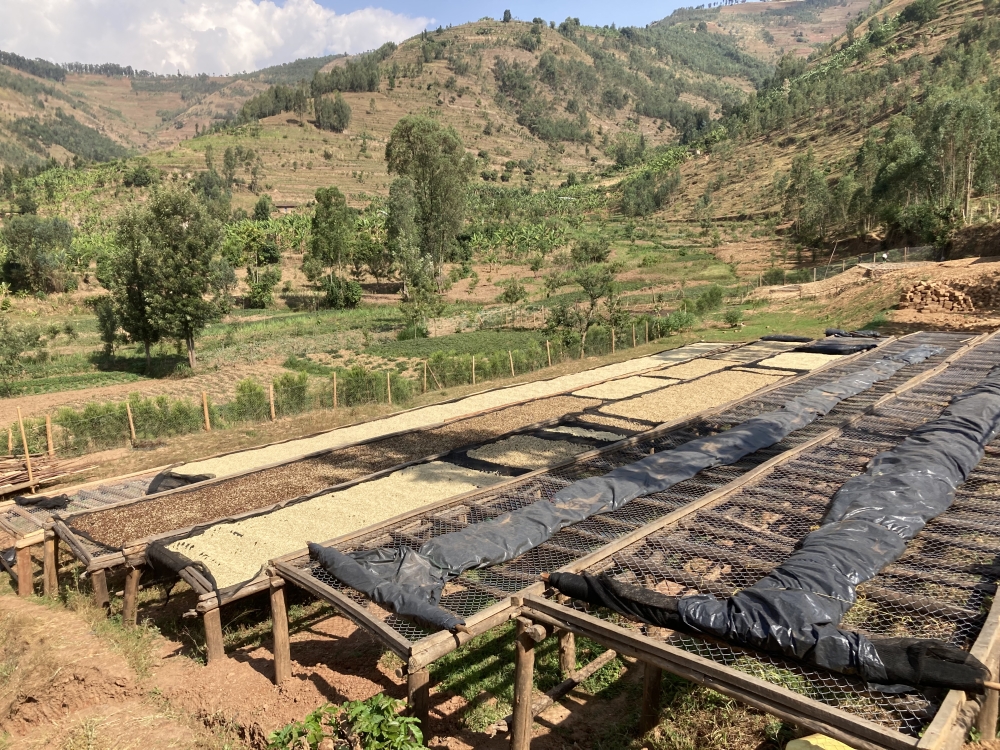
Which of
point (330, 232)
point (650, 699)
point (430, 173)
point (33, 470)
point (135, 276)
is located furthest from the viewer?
point (430, 173)

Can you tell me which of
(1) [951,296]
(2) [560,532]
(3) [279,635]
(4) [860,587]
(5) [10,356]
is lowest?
(3) [279,635]

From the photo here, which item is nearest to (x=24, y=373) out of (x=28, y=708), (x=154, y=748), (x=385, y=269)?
(x=28, y=708)

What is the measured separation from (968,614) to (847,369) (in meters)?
11.2

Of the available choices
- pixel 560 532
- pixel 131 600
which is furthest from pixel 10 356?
pixel 560 532

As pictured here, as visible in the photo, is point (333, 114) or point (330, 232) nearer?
point (330, 232)

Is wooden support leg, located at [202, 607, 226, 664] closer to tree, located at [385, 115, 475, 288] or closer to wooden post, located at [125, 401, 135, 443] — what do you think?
wooden post, located at [125, 401, 135, 443]

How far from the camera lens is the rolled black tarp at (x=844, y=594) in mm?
3393

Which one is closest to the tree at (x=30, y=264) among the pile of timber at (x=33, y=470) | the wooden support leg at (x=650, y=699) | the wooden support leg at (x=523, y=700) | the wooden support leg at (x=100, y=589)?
the pile of timber at (x=33, y=470)

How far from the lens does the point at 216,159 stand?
270 ft

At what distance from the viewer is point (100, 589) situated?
22.9 ft

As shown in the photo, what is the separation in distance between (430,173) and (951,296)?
98.5 ft

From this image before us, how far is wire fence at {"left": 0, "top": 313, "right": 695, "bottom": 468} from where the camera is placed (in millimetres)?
13047

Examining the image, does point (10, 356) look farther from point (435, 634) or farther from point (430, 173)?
Result: point (430, 173)

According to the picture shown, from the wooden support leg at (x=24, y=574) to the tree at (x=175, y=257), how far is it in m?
15.0
